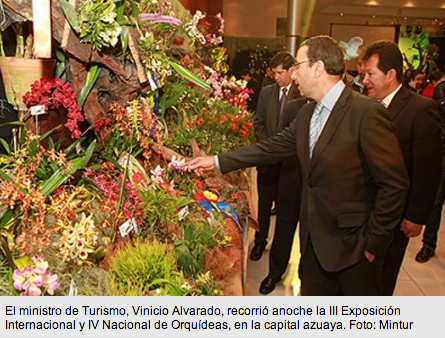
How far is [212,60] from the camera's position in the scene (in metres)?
4.27

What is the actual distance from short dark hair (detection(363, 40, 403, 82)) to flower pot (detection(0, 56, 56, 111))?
153 centimetres

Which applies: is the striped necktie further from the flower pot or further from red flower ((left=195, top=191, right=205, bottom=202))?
the flower pot

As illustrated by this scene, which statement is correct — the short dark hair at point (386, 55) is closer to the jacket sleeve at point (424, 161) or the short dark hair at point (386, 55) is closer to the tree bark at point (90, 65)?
the jacket sleeve at point (424, 161)

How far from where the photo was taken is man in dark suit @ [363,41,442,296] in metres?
2.26

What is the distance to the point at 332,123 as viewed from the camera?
183 cm

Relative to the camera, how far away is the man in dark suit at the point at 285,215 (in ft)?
10.7

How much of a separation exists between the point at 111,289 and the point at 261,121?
2.72 m

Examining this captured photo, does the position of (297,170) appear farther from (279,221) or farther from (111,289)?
(111,289)

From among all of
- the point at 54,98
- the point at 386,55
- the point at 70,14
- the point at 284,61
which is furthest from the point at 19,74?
the point at 284,61

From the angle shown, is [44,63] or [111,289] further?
[44,63]

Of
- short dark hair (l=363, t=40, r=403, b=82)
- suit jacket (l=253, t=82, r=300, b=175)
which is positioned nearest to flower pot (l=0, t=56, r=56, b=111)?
short dark hair (l=363, t=40, r=403, b=82)

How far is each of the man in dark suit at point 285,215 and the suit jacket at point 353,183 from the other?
129cm

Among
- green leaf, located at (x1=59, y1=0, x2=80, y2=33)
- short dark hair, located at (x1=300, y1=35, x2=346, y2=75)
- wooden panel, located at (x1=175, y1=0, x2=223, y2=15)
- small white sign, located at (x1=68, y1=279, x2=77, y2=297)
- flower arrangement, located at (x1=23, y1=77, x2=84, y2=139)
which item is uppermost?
wooden panel, located at (x1=175, y1=0, x2=223, y2=15)
